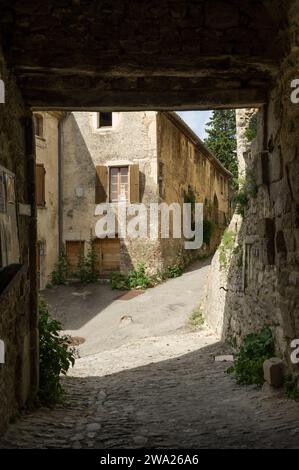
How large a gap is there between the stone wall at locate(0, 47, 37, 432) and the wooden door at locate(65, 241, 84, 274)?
12.4 meters

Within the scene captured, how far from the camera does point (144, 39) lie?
14.3ft

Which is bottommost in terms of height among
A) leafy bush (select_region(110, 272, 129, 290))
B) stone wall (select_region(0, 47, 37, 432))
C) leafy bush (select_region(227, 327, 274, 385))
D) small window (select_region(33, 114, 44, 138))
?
leafy bush (select_region(110, 272, 129, 290))

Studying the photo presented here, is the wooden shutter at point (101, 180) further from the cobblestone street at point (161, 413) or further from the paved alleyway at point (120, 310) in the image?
the cobblestone street at point (161, 413)

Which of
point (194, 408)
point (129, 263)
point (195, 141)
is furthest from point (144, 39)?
point (195, 141)

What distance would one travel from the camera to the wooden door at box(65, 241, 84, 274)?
→ 1756 cm

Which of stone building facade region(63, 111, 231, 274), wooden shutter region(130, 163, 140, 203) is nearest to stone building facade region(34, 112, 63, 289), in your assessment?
stone building facade region(63, 111, 231, 274)

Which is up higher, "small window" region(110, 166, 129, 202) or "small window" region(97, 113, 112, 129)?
"small window" region(97, 113, 112, 129)

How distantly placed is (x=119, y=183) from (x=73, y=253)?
2.99m

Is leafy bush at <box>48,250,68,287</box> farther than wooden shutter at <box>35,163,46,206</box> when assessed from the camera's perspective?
Yes

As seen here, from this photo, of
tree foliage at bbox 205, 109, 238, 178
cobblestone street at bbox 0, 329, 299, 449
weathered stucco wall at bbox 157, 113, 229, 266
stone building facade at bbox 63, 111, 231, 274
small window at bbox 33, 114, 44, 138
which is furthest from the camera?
tree foliage at bbox 205, 109, 238, 178

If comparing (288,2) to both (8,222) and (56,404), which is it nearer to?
(8,222)

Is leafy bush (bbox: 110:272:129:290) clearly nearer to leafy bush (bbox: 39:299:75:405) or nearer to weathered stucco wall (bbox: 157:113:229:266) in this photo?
weathered stucco wall (bbox: 157:113:229:266)

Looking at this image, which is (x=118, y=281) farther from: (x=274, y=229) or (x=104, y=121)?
(x=274, y=229)

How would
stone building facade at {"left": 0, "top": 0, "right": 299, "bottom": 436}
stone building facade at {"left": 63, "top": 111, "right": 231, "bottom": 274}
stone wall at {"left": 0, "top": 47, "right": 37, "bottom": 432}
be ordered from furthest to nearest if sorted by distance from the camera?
stone building facade at {"left": 63, "top": 111, "right": 231, "bottom": 274} → stone building facade at {"left": 0, "top": 0, "right": 299, "bottom": 436} → stone wall at {"left": 0, "top": 47, "right": 37, "bottom": 432}
